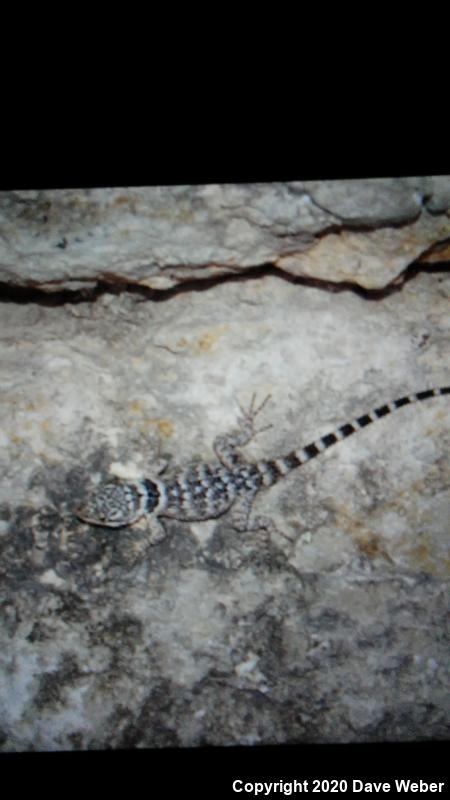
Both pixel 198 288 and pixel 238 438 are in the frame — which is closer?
pixel 238 438

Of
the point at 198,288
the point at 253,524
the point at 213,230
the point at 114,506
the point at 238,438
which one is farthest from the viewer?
the point at 198,288

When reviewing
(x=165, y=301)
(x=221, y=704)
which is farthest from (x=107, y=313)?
(x=221, y=704)

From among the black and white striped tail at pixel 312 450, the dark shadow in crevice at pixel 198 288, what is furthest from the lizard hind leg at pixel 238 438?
the dark shadow in crevice at pixel 198 288

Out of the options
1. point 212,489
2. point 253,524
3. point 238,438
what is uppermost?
point 238,438

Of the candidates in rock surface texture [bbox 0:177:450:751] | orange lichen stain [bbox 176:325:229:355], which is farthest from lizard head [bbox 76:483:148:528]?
orange lichen stain [bbox 176:325:229:355]

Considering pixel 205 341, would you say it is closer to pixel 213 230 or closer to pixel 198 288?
pixel 198 288

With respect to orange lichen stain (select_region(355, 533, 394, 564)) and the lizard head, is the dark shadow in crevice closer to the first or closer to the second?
the lizard head

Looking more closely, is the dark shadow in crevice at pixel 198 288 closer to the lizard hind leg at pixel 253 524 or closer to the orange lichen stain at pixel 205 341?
the orange lichen stain at pixel 205 341

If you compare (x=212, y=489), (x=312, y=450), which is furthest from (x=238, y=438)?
(x=312, y=450)
